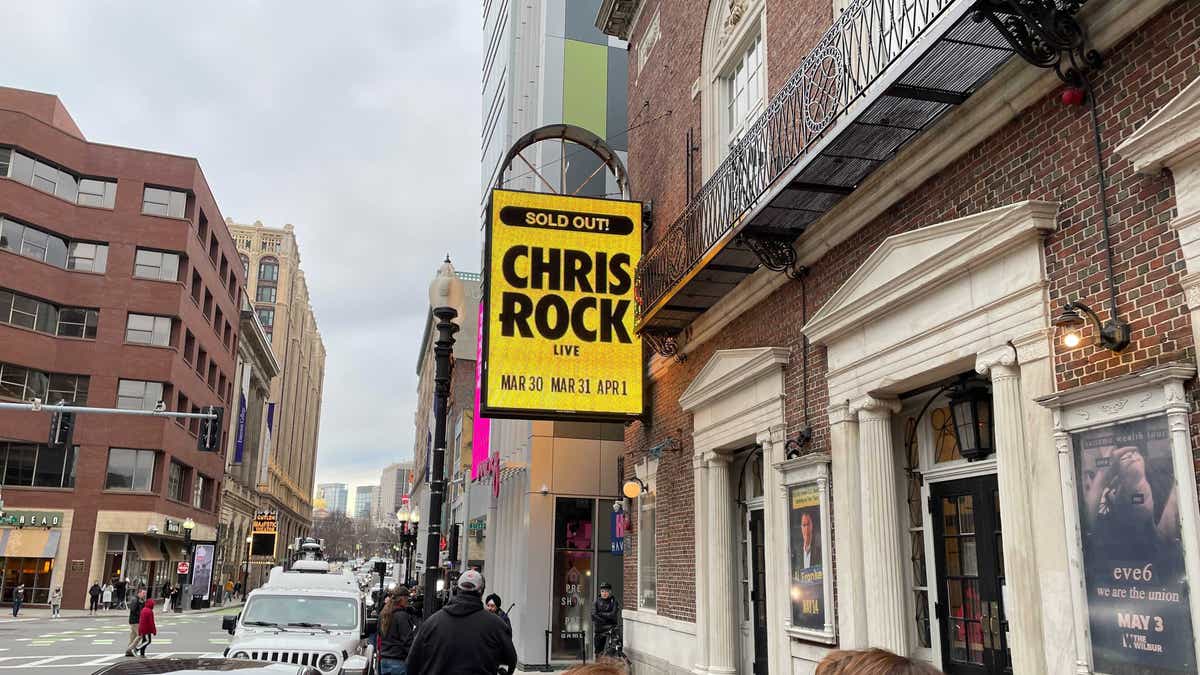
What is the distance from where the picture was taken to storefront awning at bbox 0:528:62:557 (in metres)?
43.7

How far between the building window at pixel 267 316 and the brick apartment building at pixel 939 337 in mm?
101693

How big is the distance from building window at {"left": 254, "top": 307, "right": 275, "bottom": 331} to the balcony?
102698mm

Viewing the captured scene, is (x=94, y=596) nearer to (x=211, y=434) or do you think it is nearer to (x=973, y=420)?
(x=211, y=434)

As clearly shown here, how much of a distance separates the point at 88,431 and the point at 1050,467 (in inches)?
1963

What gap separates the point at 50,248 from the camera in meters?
47.0

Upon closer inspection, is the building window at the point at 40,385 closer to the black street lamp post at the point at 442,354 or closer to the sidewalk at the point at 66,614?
the sidewalk at the point at 66,614

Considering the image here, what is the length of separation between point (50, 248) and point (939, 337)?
49.9 metres

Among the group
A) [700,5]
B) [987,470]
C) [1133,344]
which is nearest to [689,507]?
[987,470]

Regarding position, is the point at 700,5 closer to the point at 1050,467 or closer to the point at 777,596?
the point at 777,596

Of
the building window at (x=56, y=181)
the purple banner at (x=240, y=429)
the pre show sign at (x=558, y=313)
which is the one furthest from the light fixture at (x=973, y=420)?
the purple banner at (x=240, y=429)

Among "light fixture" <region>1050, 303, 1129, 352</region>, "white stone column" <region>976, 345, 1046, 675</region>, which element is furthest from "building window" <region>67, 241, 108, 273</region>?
"light fixture" <region>1050, 303, 1129, 352</region>

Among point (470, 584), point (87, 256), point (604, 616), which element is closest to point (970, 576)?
point (470, 584)

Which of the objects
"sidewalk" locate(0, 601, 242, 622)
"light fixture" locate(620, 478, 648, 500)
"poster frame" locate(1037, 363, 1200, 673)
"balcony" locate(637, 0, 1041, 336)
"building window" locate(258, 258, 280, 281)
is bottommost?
"sidewalk" locate(0, 601, 242, 622)

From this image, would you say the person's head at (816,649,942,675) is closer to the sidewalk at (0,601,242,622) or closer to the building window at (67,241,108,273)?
the sidewalk at (0,601,242,622)
